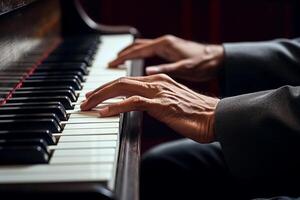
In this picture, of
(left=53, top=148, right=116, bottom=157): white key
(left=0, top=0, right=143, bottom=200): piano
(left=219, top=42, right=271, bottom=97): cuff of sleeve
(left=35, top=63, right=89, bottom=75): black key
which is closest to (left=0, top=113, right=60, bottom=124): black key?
(left=0, top=0, right=143, bottom=200): piano

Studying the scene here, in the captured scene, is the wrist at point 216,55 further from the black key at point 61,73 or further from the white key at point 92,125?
the white key at point 92,125

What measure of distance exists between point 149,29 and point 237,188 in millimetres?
1260

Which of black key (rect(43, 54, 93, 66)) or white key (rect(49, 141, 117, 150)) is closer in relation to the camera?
white key (rect(49, 141, 117, 150))

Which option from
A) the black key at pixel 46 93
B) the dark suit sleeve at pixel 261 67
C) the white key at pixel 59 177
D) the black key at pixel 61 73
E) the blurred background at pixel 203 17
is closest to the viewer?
the white key at pixel 59 177

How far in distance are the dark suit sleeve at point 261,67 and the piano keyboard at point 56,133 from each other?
1.02 feet

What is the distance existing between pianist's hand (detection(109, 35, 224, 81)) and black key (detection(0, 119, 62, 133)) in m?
0.53

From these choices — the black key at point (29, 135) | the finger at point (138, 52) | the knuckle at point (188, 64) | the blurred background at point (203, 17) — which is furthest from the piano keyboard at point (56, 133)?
the blurred background at point (203, 17)

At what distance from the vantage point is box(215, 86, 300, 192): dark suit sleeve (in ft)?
2.94

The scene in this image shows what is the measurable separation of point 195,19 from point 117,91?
58.3 inches

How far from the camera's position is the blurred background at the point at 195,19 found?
2.37 metres

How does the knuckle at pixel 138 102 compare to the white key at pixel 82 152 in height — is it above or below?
below

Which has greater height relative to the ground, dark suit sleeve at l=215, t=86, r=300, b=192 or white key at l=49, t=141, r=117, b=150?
white key at l=49, t=141, r=117, b=150

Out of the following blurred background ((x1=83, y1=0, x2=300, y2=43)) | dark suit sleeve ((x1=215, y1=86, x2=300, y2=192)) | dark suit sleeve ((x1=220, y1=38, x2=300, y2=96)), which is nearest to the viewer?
dark suit sleeve ((x1=215, y1=86, x2=300, y2=192))

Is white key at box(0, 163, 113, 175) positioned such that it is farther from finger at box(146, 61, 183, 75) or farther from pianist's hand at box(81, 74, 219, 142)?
finger at box(146, 61, 183, 75)
